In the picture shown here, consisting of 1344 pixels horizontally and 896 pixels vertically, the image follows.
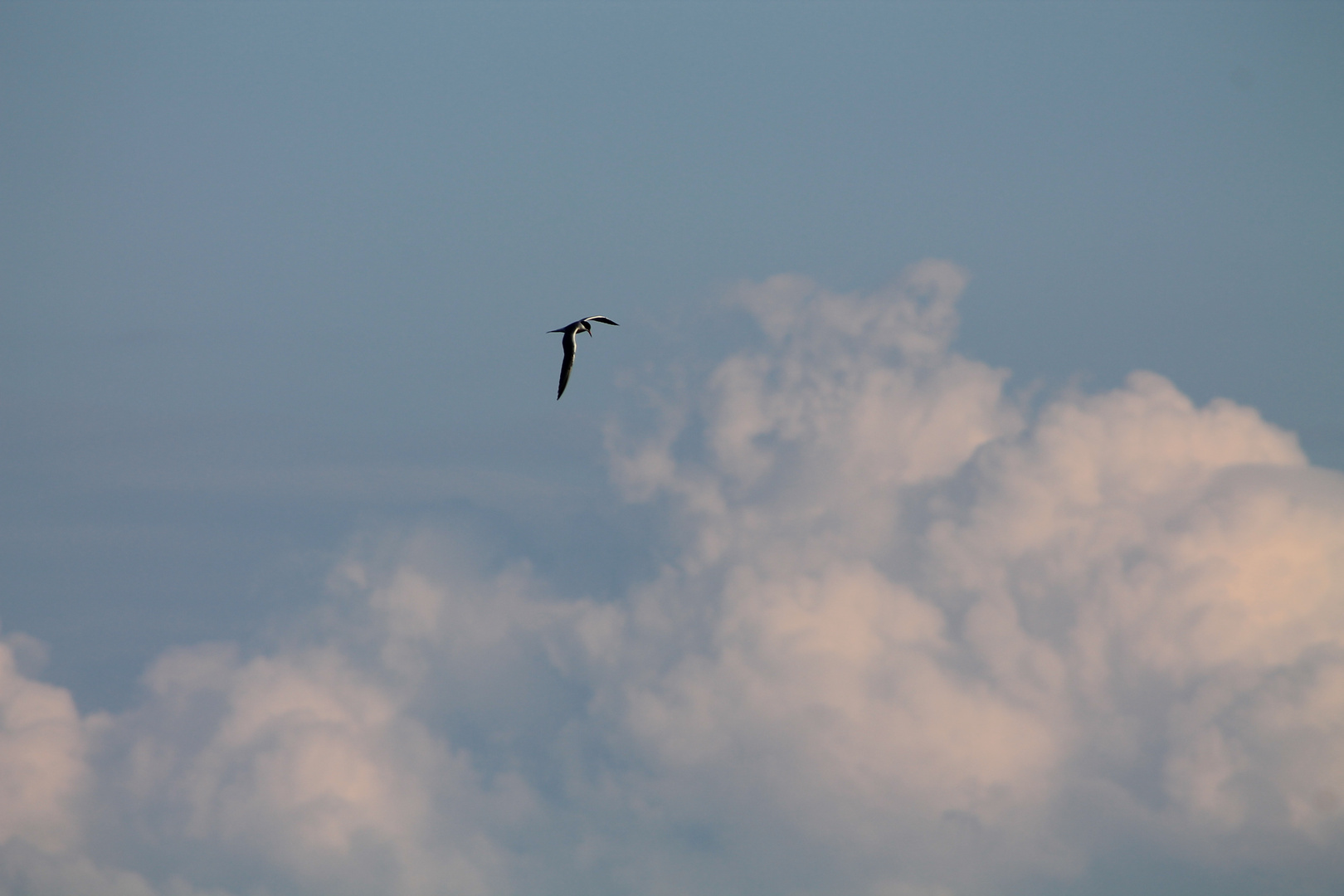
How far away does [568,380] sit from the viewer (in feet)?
182
